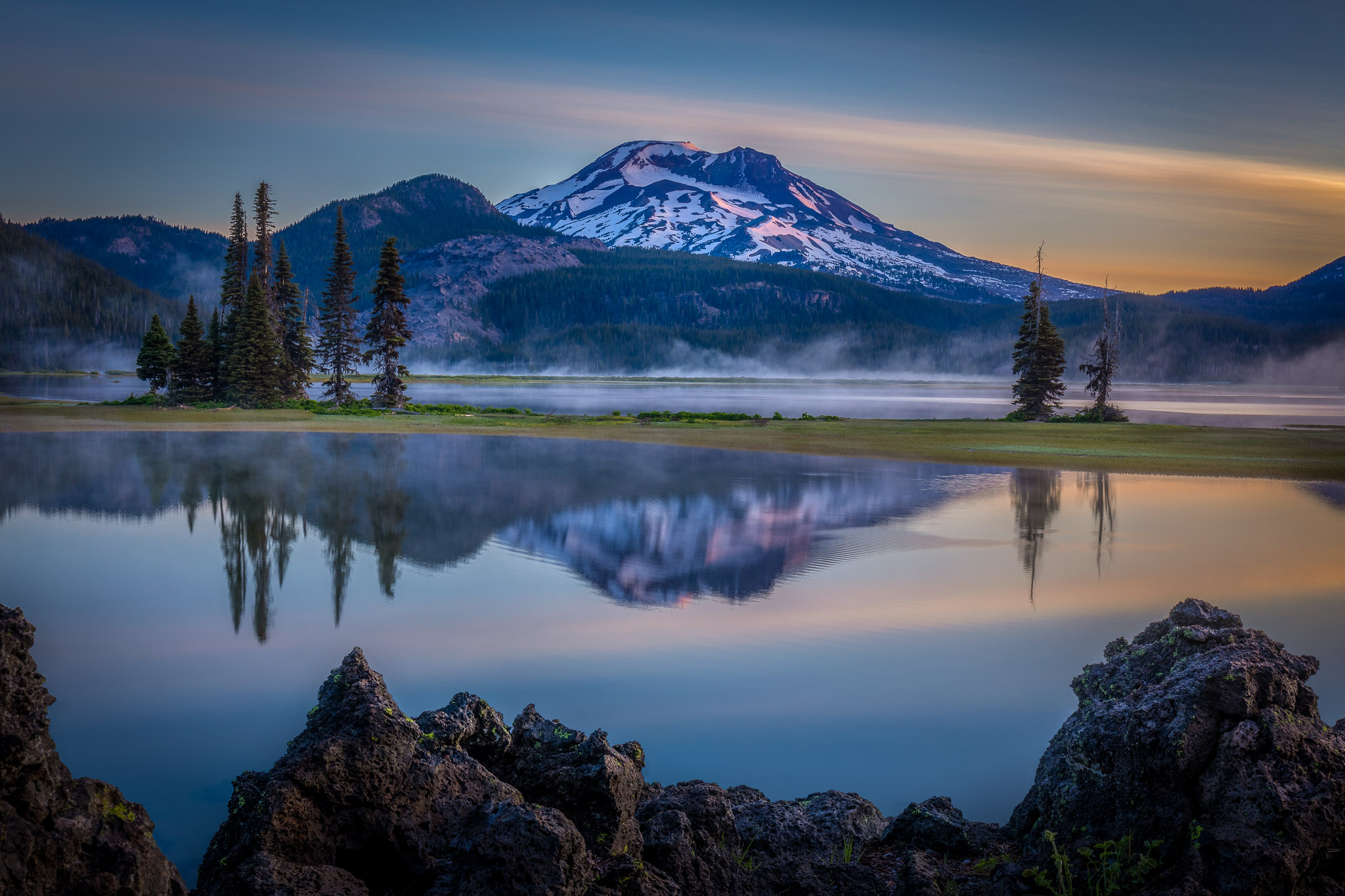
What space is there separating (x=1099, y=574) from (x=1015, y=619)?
4.17m

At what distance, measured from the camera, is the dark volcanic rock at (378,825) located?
4.51m

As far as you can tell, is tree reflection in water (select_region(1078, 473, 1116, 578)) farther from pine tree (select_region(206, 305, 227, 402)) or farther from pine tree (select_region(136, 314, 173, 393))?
pine tree (select_region(136, 314, 173, 393))

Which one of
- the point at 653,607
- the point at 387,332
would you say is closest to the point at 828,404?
the point at 387,332

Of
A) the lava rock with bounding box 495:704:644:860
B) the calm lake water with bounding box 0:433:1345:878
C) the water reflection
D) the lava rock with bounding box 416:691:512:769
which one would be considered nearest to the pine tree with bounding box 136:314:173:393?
the water reflection

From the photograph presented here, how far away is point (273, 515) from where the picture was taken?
2098cm

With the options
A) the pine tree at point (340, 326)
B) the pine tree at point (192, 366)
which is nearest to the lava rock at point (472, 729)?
the pine tree at point (340, 326)

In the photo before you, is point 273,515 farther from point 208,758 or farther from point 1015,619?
point 1015,619

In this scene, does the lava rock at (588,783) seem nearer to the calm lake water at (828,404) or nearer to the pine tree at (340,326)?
the calm lake water at (828,404)

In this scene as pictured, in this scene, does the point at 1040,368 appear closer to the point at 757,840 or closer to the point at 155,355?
the point at 155,355

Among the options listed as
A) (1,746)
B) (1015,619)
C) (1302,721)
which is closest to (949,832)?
(1302,721)

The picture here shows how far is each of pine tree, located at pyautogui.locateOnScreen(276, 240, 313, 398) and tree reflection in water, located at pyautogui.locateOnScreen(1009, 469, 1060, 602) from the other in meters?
52.4

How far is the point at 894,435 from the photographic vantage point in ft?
160

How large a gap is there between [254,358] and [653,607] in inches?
2186

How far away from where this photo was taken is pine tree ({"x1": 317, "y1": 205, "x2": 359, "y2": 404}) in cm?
6819
